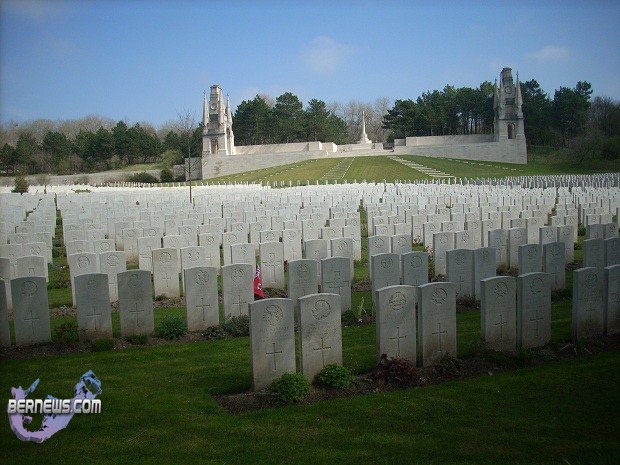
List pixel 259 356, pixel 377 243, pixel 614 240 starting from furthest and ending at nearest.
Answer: pixel 377 243, pixel 614 240, pixel 259 356

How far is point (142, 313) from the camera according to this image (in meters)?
7.91

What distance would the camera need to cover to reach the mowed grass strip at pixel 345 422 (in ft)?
14.9

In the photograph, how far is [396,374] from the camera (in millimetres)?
6000

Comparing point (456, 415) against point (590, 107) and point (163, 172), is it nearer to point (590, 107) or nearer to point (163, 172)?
point (163, 172)

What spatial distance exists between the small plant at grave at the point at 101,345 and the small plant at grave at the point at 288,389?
2794mm

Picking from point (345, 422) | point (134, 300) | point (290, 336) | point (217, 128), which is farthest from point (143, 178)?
point (345, 422)

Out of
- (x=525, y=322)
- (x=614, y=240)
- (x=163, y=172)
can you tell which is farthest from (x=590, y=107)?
(x=525, y=322)

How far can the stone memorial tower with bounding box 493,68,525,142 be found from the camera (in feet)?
240

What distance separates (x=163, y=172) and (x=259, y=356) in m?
63.3

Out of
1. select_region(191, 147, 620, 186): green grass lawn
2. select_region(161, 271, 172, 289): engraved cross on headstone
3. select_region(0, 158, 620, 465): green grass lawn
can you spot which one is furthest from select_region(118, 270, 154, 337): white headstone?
select_region(191, 147, 620, 186): green grass lawn

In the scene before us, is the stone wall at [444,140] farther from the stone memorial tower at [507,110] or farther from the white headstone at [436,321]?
the white headstone at [436,321]

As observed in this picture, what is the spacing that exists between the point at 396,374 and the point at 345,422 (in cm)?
108

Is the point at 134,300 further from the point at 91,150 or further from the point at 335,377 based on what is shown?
the point at 91,150

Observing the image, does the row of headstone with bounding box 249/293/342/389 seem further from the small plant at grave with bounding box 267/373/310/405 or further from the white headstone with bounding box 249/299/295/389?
the small plant at grave with bounding box 267/373/310/405
